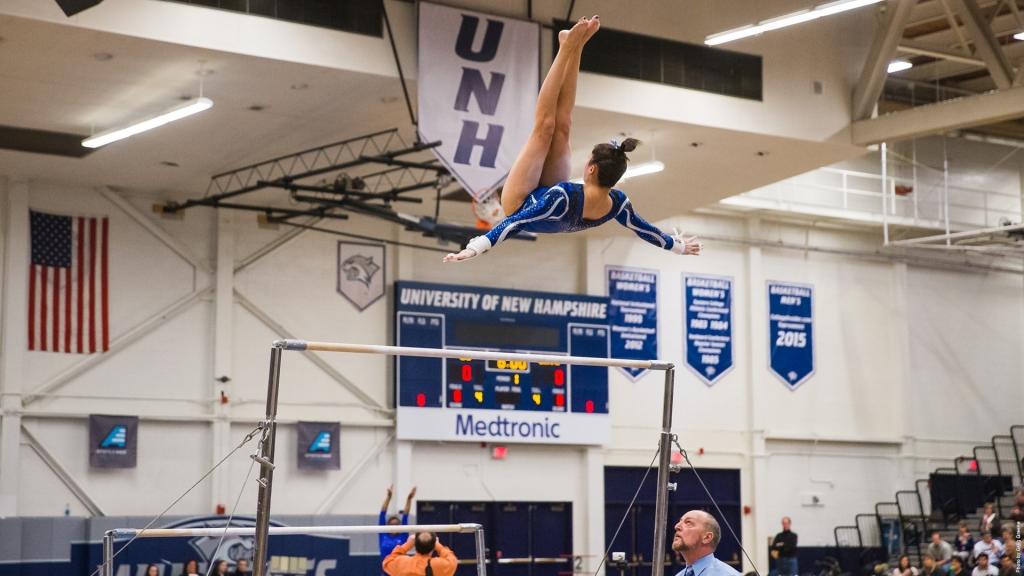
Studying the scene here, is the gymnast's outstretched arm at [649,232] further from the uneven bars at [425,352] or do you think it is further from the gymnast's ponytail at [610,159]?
the uneven bars at [425,352]

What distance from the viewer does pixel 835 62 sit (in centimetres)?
1825

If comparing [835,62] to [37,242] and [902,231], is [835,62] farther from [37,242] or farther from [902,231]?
[37,242]

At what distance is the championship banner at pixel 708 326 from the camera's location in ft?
76.3

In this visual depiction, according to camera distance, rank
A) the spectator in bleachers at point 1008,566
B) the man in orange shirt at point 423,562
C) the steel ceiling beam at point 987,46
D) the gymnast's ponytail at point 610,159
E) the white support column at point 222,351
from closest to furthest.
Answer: the gymnast's ponytail at point 610,159 < the man in orange shirt at point 423,562 < the spectator in bleachers at point 1008,566 < the steel ceiling beam at point 987,46 < the white support column at point 222,351

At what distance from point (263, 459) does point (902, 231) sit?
793 inches

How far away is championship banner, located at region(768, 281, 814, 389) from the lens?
24.1 metres

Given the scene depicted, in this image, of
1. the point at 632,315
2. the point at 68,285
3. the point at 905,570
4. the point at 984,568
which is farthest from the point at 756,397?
the point at 68,285

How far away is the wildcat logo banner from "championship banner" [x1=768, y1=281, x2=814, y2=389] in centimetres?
778

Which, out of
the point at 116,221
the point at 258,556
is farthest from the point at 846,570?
the point at 258,556

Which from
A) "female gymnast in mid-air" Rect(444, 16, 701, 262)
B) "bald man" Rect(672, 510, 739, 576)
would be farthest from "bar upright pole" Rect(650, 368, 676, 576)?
"bald man" Rect(672, 510, 739, 576)

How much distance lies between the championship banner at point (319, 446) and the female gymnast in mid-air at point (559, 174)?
12774 millimetres

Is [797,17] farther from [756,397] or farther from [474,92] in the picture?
[756,397]

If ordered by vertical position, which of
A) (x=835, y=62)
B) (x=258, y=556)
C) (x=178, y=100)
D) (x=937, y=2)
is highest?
(x=937, y=2)

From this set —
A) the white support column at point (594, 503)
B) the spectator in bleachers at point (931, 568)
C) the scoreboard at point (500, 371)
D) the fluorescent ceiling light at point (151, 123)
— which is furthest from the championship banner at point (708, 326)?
the fluorescent ceiling light at point (151, 123)
